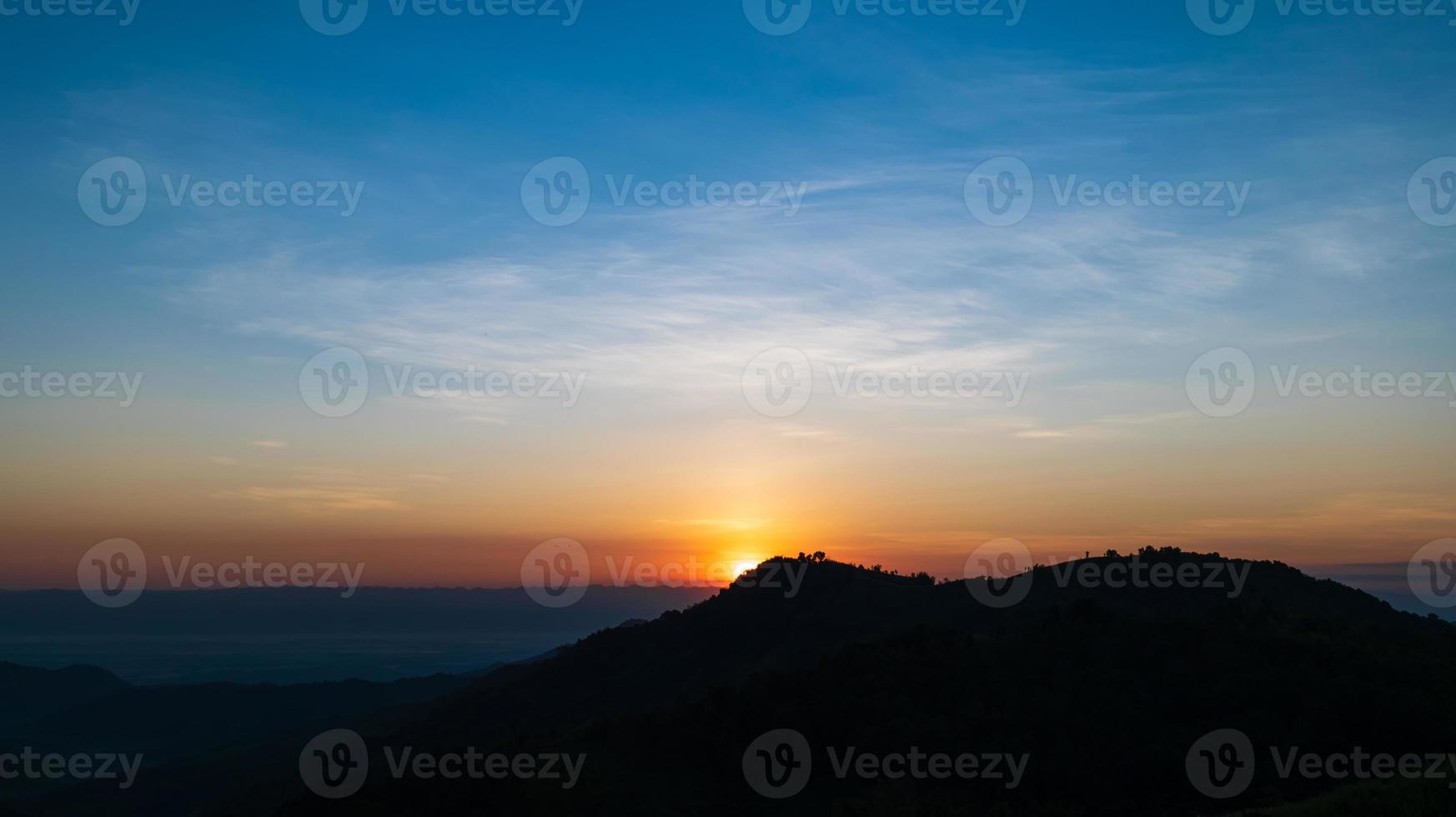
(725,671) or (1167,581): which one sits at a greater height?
(1167,581)

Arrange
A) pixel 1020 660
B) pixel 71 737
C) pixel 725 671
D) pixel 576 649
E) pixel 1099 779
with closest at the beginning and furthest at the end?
pixel 1099 779, pixel 1020 660, pixel 725 671, pixel 576 649, pixel 71 737

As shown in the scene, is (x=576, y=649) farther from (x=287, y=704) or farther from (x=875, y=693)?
(x=287, y=704)

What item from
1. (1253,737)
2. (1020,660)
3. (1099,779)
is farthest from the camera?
(1020,660)

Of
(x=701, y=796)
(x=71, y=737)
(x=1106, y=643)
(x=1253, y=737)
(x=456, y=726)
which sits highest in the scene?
(x=1106, y=643)

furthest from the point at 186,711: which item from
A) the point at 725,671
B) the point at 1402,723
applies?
the point at 1402,723

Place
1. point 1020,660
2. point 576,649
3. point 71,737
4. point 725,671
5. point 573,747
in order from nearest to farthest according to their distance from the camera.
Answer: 1. point 573,747
2. point 1020,660
3. point 725,671
4. point 576,649
5. point 71,737

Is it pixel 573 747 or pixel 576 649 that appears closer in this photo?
pixel 573 747

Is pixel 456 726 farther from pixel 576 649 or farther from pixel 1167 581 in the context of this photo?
pixel 1167 581

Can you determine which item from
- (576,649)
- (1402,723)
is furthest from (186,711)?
(1402,723)

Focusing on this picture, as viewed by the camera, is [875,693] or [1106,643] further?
[1106,643]
